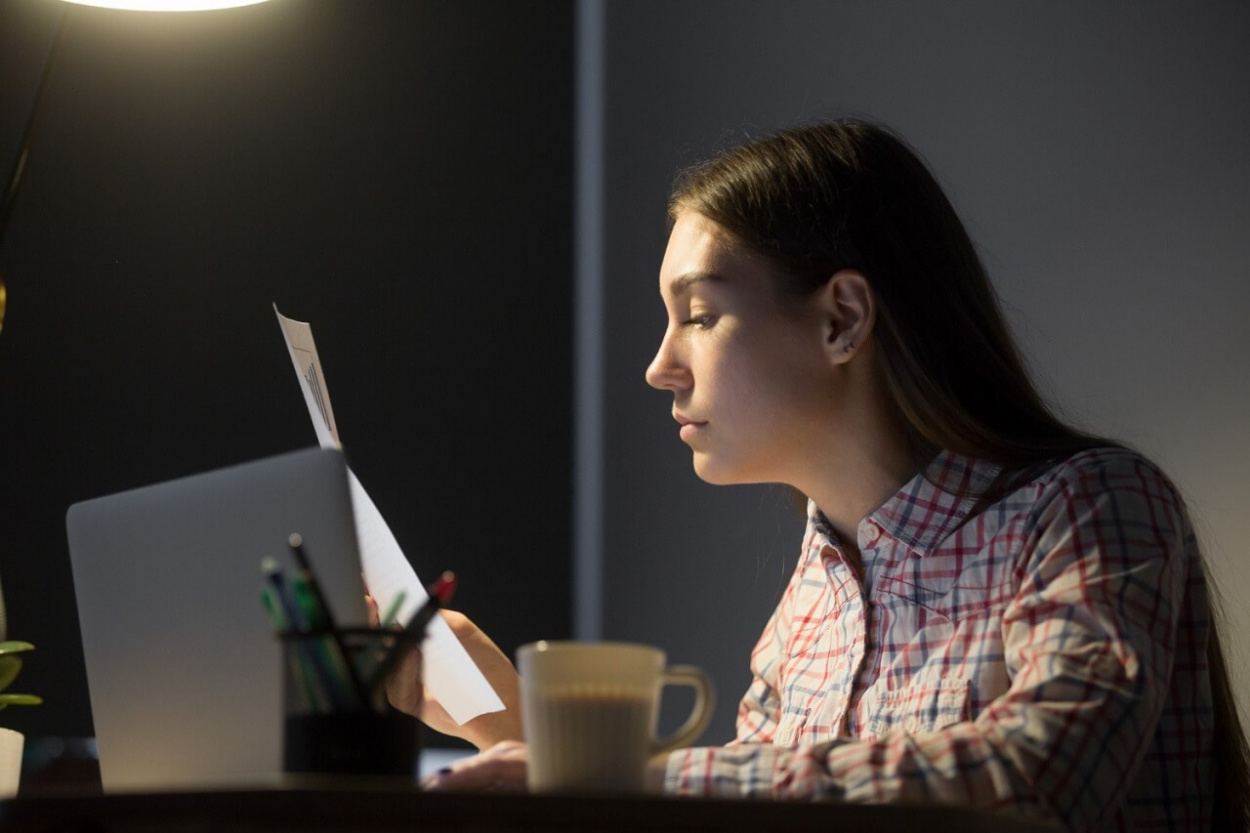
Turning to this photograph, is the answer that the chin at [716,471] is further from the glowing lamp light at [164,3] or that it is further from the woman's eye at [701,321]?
the glowing lamp light at [164,3]

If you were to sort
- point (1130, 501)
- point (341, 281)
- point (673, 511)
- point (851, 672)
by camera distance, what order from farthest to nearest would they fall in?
point (673, 511) → point (341, 281) → point (851, 672) → point (1130, 501)

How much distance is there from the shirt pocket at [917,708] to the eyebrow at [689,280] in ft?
1.45

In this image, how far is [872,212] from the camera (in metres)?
1.36

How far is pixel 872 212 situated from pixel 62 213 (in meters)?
1.18

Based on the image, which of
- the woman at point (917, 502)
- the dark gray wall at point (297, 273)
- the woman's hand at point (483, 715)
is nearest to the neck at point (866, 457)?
the woman at point (917, 502)

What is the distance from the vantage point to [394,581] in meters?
1.18

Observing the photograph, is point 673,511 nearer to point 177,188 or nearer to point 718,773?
point 177,188

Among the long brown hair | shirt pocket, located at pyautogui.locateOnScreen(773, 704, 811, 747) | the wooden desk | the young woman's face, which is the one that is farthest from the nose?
the wooden desk

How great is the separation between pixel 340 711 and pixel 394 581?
463mm

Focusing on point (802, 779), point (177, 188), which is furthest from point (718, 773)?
point (177, 188)

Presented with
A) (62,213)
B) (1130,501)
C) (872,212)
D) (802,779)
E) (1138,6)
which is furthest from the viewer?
(62,213)

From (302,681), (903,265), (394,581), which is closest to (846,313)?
(903,265)

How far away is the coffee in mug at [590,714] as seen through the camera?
2.29 ft

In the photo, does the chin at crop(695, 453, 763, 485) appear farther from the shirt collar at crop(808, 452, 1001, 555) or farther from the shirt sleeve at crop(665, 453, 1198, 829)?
the shirt sleeve at crop(665, 453, 1198, 829)
